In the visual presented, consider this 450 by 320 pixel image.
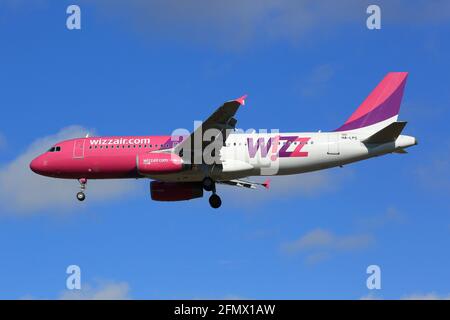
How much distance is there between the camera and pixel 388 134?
47.8 meters

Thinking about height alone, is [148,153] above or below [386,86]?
below

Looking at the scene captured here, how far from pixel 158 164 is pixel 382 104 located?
1454 centimetres

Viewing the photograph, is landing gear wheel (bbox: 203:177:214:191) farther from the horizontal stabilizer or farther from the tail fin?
the horizontal stabilizer

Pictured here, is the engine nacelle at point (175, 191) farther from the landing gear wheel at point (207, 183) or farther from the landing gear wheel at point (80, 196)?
the landing gear wheel at point (80, 196)

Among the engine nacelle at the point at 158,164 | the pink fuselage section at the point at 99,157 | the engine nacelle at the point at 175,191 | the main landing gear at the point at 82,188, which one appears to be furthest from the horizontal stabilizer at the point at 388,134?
the main landing gear at the point at 82,188

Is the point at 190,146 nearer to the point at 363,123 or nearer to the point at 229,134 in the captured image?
the point at 229,134

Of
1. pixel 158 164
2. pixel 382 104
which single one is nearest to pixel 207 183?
pixel 158 164

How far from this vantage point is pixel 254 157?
161ft

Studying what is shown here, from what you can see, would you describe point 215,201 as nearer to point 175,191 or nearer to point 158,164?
point 175,191
